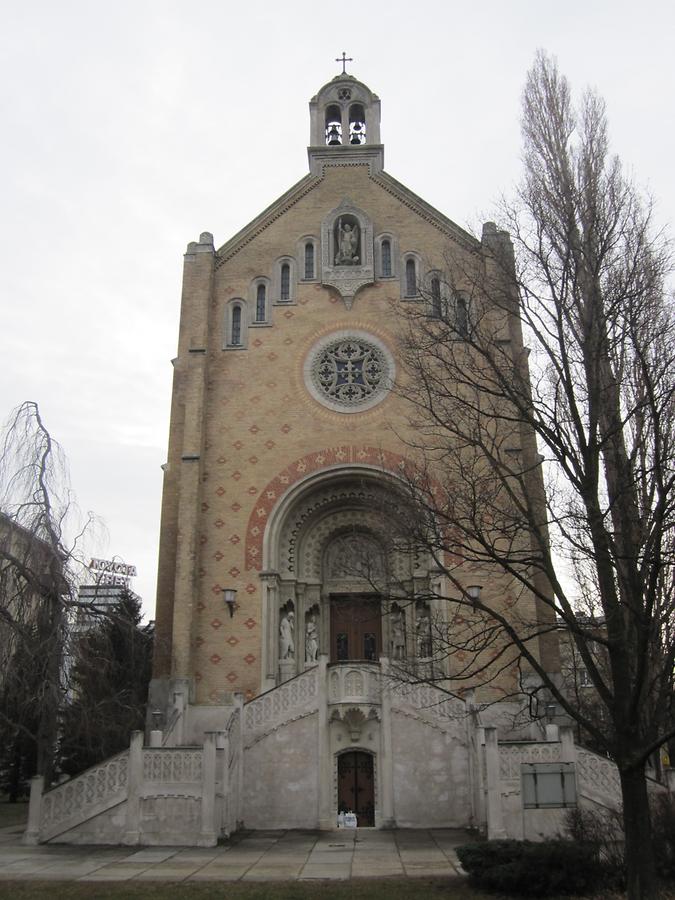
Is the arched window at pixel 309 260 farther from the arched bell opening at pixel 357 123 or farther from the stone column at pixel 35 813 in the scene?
the stone column at pixel 35 813

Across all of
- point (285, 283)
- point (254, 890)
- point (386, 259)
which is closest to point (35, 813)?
point (254, 890)

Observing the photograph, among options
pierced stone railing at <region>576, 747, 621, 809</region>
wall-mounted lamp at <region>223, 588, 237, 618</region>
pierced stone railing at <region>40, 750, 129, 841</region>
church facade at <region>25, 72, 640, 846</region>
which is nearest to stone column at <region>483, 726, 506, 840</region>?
church facade at <region>25, 72, 640, 846</region>

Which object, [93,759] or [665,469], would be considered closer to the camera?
[665,469]

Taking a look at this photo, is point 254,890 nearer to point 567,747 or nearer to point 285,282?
point 567,747

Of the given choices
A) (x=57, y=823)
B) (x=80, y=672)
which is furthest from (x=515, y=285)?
(x=57, y=823)

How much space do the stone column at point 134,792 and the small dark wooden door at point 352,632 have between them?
29.2 ft

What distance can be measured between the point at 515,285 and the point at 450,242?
56.3ft

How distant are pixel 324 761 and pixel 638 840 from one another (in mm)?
11893

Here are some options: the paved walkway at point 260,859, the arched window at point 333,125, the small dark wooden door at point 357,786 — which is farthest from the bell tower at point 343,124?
the paved walkway at point 260,859

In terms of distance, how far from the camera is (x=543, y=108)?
14000 millimetres

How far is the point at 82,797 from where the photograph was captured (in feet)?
60.2

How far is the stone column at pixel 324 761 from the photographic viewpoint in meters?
20.4

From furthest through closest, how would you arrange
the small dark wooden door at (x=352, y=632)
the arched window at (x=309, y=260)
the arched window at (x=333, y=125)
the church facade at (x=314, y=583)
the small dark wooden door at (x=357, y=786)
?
1. the arched window at (x=333, y=125)
2. the arched window at (x=309, y=260)
3. the small dark wooden door at (x=352, y=632)
4. the small dark wooden door at (x=357, y=786)
5. the church facade at (x=314, y=583)

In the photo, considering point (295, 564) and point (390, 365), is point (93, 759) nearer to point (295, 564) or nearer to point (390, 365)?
point (295, 564)
